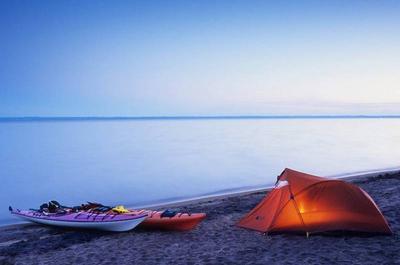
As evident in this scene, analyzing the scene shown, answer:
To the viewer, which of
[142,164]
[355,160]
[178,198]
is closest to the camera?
[178,198]

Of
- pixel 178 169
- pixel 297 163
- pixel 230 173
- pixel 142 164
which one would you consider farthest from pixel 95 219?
pixel 297 163

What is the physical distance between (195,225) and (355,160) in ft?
89.8

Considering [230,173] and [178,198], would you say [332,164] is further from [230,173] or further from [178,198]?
[178,198]

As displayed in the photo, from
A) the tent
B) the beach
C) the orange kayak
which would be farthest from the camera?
the orange kayak

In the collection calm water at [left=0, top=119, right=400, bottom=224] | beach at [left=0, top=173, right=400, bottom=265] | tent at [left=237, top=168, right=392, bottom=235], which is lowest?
calm water at [left=0, top=119, right=400, bottom=224]

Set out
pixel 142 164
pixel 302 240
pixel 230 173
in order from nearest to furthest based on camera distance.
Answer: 1. pixel 302 240
2. pixel 230 173
3. pixel 142 164

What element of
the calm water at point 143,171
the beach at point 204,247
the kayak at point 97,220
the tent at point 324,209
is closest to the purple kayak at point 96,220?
the kayak at point 97,220

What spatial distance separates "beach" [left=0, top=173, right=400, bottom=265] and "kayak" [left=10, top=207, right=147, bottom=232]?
0.66 feet

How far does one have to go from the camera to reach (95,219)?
10336mm

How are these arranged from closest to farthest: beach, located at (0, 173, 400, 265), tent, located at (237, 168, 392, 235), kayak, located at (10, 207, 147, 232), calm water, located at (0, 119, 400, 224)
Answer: beach, located at (0, 173, 400, 265), tent, located at (237, 168, 392, 235), kayak, located at (10, 207, 147, 232), calm water, located at (0, 119, 400, 224)

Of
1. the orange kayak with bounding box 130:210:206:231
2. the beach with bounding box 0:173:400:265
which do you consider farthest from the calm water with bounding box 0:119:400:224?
the orange kayak with bounding box 130:210:206:231

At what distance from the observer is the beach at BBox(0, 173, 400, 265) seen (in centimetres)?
768

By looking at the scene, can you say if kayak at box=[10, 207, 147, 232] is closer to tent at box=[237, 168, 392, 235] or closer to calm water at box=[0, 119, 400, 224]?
tent at box=[237, 168, 392, 235]

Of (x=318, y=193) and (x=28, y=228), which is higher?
(x=318, y=193)
